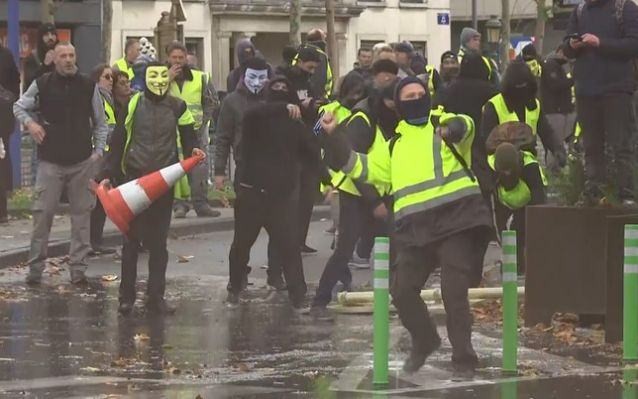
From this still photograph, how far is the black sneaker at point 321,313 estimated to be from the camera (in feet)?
44.3

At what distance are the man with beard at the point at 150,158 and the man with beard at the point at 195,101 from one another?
451 cm

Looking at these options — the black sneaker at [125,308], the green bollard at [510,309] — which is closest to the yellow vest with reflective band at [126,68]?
the black sneaker at [125,308]

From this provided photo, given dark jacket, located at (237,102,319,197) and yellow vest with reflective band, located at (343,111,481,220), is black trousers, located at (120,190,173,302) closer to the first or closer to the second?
dark jacket, located at (237,102,319,197)

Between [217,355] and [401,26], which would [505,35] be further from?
[217,355]

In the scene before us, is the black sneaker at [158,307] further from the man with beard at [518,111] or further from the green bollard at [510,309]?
the green bollard at [510,309]

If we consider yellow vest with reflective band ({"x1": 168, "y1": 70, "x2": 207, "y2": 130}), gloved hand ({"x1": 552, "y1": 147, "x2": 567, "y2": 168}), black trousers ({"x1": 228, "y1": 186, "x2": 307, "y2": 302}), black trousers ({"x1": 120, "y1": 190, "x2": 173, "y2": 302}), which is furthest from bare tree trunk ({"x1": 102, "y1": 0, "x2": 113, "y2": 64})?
black trousers ({"x1": 120, "y1": 190, "x2": 173, "y2": 302})

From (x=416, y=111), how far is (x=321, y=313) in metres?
3.32

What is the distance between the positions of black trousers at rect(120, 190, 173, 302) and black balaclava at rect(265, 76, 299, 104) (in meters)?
1.12

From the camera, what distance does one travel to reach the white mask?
15625 millimetres

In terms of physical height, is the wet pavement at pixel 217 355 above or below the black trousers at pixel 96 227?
below

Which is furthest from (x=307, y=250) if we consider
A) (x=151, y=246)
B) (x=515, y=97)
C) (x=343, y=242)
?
(x=151, y=246)

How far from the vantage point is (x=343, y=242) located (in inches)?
550

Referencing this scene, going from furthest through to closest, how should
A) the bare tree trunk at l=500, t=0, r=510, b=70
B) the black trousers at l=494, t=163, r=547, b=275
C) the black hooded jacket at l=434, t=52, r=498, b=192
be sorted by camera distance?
the bare tree trunk at l=500, t=0, r=510, b=70
the black hooded jacket at l=434, t=52, r=498, b=192
the black trousers at l=494, t=163, r=547, b=275

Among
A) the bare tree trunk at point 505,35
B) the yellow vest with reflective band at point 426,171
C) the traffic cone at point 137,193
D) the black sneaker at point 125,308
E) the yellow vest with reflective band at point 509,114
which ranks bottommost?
the black sneaker at point 125,308
